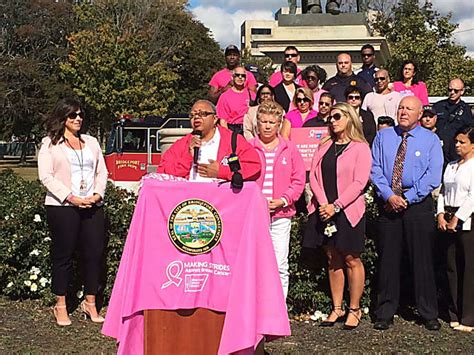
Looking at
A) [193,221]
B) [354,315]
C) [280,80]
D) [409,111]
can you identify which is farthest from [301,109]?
[193,221]

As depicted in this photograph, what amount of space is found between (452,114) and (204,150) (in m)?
5.53

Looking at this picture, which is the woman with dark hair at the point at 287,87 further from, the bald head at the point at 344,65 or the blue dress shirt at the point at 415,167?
the blue dress shirt at the point at 415,167

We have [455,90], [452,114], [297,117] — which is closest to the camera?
[297,117]

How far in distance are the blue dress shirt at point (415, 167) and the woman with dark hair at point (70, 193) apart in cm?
268

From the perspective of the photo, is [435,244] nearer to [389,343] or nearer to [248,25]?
[389,343]

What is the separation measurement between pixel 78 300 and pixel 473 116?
594 cm

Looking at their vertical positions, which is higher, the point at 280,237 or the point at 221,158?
the point at 221,158

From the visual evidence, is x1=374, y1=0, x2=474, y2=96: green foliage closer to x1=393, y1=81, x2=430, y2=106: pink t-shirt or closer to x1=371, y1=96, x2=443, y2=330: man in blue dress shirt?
x1=393, y1=81, x2=430, y2=106: pink t-shirt

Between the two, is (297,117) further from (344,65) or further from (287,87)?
(344,65)

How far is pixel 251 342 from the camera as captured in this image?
15.6 ft

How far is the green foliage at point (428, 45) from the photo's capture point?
34859 mm

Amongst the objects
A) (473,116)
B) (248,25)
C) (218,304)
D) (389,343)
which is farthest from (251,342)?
(248,25)

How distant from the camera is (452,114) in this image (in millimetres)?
9773

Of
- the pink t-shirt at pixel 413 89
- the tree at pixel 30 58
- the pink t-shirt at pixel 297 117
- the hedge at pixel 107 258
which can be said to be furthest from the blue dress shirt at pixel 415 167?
the tree at pixel 30 58
